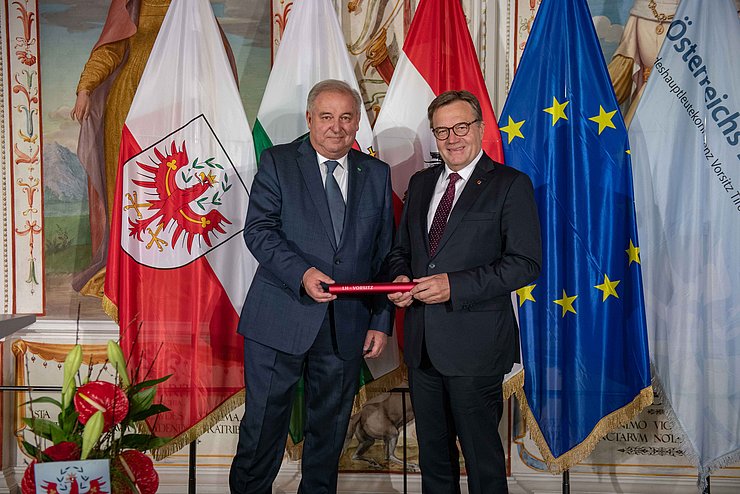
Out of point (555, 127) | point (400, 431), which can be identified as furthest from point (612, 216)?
point (400, 431)

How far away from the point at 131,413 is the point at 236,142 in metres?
1.74

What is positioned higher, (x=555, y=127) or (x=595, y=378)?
(x=555, y=127)

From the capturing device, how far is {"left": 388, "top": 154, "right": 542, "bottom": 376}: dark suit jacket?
2.21 m

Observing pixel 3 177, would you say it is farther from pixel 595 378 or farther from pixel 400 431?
pixel 595 378

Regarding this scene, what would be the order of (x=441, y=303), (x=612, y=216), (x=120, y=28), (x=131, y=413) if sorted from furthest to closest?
(x=120, y=28)
(x=612, y=216)
(x=441, y=303)
(x=131, y=413)

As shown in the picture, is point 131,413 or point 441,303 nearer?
point 131,413

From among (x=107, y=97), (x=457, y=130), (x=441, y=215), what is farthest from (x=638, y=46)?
(x=107, y=97)

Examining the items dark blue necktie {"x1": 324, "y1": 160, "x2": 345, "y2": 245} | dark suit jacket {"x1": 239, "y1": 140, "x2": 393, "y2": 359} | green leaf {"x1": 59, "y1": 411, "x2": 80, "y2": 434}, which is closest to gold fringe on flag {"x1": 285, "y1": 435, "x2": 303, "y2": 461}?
dark suit jacket {"x1": 239, "y1": 140, "x2": 393, "y2": 359}

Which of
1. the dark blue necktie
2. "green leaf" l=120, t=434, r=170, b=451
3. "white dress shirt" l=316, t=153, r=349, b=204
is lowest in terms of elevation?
"green leaf" l=120, t=434, r=170, b=451

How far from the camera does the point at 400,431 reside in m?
3.43

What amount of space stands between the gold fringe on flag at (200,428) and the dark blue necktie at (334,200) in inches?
38.6

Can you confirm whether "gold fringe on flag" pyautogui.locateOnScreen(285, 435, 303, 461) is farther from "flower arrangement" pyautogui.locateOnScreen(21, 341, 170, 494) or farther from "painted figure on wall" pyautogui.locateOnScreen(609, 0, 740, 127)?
"painted figure on wall" pyautogui.locateOnScreen(609, 0, 740, 127)

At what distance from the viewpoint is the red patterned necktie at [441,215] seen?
7.63 feet

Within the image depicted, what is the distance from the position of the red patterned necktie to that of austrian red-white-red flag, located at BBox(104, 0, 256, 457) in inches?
39.4
